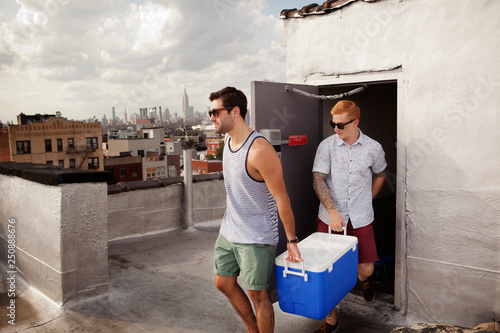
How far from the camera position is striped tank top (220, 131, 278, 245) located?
2590 mm

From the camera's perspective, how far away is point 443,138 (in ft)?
10.5

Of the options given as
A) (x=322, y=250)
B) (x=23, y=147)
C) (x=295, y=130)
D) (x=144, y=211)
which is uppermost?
(x=295, y=130)

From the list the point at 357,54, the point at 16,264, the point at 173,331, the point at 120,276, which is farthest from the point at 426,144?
the point at 16,264

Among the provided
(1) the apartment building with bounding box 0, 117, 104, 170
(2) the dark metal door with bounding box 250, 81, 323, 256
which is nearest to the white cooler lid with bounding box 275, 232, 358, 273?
(2) the dark metal door with bounding box 250, 81, 323, 256

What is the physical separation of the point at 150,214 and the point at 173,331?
3514 millimetres

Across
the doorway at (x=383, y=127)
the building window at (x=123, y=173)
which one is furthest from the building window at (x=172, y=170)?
the doorway at (x=383, y=127)

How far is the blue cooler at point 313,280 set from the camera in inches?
101

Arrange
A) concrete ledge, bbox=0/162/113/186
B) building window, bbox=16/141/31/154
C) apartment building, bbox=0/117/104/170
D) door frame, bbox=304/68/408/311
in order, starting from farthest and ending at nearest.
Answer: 1. building window, bbox=16/141/31/154
2. apartment building, bbox=0/117/104/170
3. concrete ledge, bbox=0/162/113/186
4. door frame, bbox=304/68/408/311

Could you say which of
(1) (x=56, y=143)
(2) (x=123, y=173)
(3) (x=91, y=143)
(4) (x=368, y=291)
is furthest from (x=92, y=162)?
(4) (x=368, y=291)

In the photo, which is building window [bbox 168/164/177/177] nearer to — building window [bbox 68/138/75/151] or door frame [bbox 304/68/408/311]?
building window [bbox 68/138/75/151]

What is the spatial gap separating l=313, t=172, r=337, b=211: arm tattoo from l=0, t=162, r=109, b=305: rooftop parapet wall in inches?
77.8

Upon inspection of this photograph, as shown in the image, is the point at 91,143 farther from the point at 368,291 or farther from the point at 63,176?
the point at 368,291

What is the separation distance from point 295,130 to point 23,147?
4495 centimetres

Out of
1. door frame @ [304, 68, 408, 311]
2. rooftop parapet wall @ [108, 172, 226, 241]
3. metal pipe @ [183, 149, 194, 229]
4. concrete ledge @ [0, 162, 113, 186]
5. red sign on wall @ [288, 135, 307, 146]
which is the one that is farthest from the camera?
metal pipe @ [183, 149, 194, 229]
